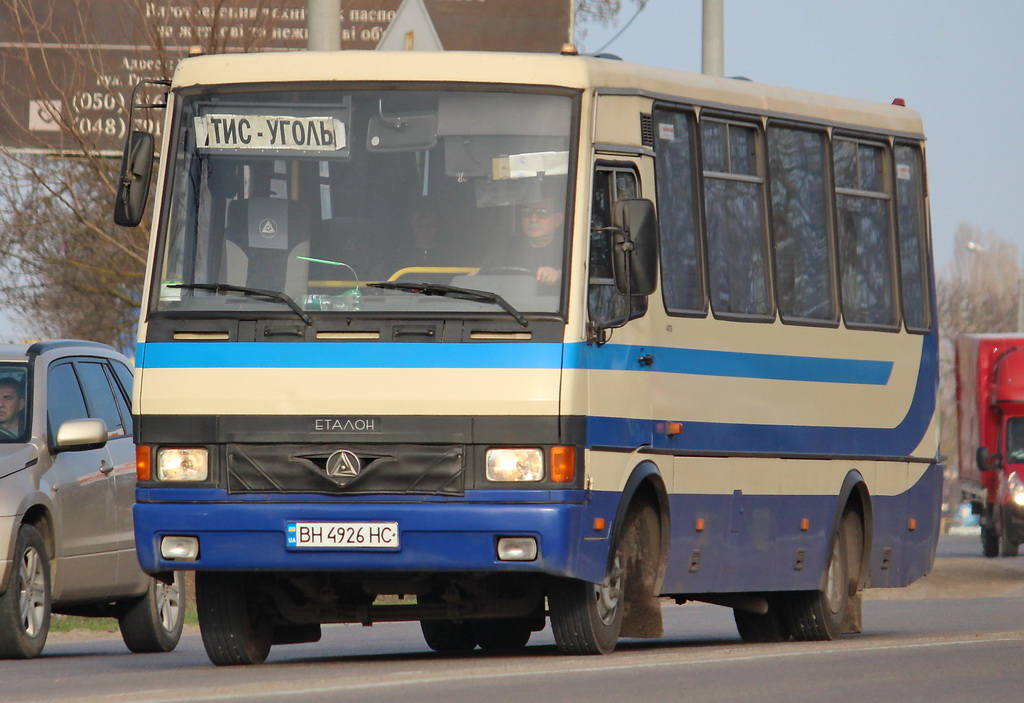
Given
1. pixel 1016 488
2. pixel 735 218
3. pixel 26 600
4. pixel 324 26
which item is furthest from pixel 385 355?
pixel 1016 488

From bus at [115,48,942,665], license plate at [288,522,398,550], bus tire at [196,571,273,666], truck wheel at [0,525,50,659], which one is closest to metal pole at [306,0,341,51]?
bus at [115,48,942,665]

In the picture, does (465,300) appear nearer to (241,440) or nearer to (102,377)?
(241,440)

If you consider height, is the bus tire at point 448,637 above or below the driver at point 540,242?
below

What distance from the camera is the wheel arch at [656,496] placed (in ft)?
39.3

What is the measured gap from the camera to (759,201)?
1401cm

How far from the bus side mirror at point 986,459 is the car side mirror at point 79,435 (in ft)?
78.0

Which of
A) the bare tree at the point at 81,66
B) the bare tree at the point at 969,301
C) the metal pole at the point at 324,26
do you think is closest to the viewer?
the metal pole at the point at 324,26

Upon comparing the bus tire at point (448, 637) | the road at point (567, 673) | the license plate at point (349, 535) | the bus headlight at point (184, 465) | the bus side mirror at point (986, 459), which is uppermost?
the bus side mirror at point (986, 459)

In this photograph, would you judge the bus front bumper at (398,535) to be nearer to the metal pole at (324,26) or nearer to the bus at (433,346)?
the bus at (433,346)

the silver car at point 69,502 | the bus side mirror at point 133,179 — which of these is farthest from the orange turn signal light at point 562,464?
the silver car at point 69,502

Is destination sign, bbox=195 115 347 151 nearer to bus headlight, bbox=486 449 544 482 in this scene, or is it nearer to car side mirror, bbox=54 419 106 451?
bus headlight, bbox=486 449 544 482

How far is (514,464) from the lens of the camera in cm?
1108

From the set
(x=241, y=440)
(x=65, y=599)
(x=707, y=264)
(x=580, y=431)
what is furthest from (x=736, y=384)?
(x=65, y=599)

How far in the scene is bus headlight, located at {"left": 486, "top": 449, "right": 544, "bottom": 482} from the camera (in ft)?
36.3
